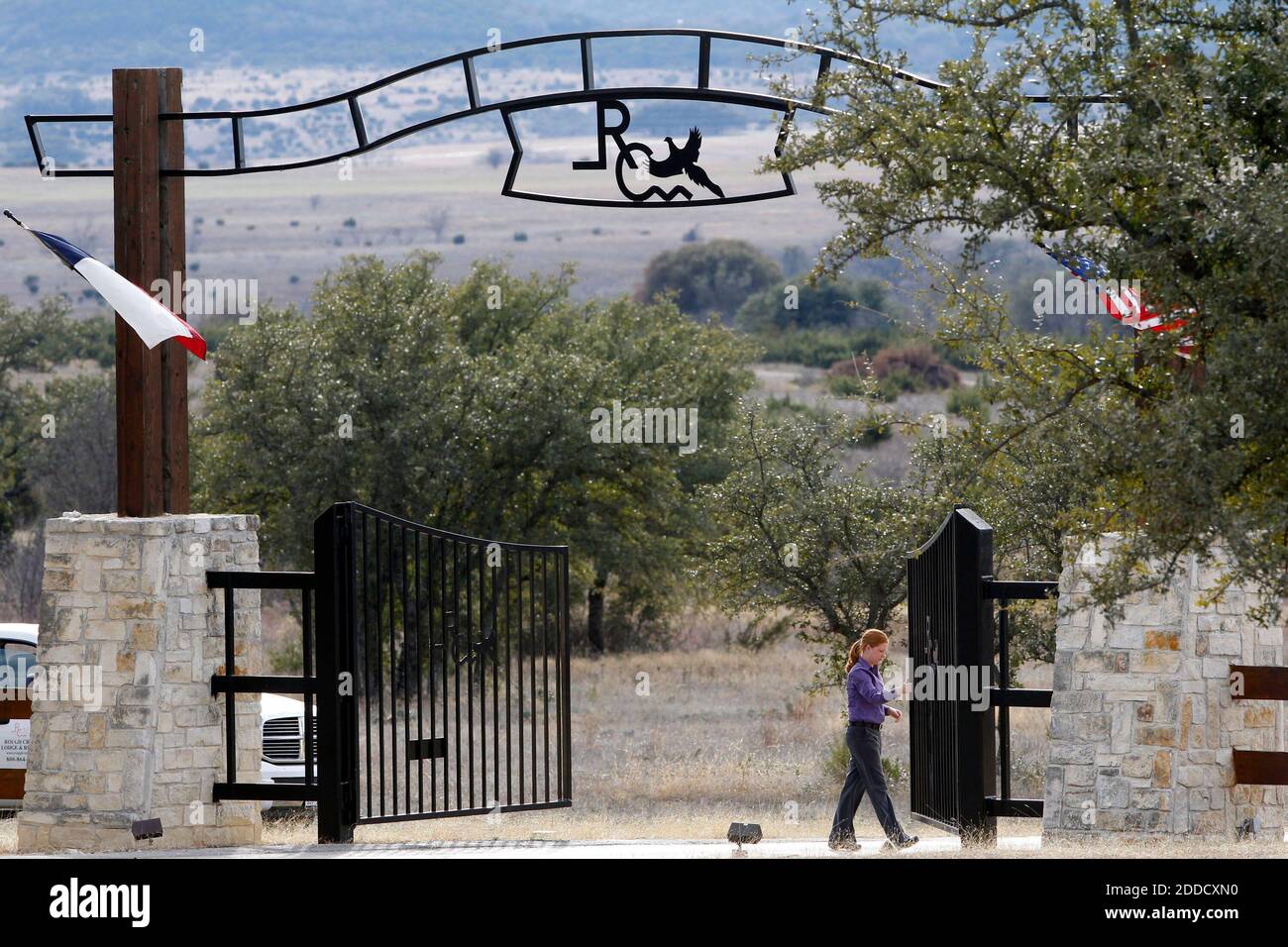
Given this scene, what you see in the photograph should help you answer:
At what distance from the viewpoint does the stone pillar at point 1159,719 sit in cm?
912

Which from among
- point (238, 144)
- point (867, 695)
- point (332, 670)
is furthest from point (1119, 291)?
point (238, 144)

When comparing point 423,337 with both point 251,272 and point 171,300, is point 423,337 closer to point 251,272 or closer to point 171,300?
point 171,300

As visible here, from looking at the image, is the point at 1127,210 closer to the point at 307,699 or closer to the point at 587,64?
the point at 587,64

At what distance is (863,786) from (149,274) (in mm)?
5837

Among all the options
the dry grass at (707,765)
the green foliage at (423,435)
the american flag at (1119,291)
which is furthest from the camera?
the green foliage at (423,435)

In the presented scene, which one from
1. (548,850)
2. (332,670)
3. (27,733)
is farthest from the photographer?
(27,733)

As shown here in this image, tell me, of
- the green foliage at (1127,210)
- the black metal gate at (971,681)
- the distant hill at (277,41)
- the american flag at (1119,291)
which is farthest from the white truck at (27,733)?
the distant hill at (277,41)

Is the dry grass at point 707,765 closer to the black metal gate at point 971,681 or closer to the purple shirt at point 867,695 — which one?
the black metal gate at point 971,681

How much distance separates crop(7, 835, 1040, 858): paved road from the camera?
29.7 feet

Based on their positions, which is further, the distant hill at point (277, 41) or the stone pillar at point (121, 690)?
the distant hill at point (277, 41)

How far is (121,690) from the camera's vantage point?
31.9 ft
